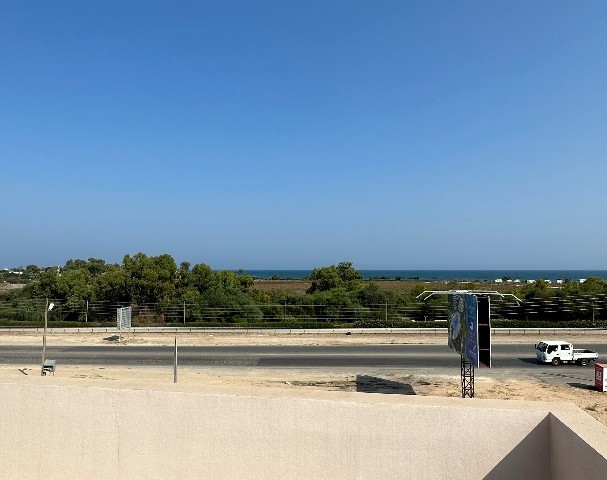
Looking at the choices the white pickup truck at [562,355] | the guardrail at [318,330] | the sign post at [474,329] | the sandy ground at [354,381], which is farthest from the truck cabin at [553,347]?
the guardrail at [318,330]

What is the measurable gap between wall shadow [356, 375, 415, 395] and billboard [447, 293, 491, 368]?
2.99 m

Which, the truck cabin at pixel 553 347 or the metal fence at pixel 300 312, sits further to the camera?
the metal fence at pixel 300 312

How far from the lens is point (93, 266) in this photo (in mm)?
64188

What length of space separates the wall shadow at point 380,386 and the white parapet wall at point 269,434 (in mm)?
12992

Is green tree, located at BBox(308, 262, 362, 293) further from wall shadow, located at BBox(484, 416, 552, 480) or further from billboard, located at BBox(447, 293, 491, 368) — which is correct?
wall shadow, located at BBox(484, 416, 552, 480)

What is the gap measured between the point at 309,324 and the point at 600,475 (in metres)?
32.5

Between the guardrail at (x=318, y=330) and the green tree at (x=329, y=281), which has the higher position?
the green tree at (x=329, y=281)

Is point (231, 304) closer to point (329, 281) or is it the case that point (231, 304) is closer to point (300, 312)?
point (300, 312)

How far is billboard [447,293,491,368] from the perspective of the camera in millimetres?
15906

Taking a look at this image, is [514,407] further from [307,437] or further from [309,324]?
[309,324]

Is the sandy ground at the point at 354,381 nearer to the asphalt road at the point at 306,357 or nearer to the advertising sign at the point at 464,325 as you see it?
the asphalt road at the point at 306,357

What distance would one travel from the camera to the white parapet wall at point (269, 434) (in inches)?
217

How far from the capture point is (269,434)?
5852mm

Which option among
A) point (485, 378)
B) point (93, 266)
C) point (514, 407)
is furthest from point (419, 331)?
point (93, 266)
